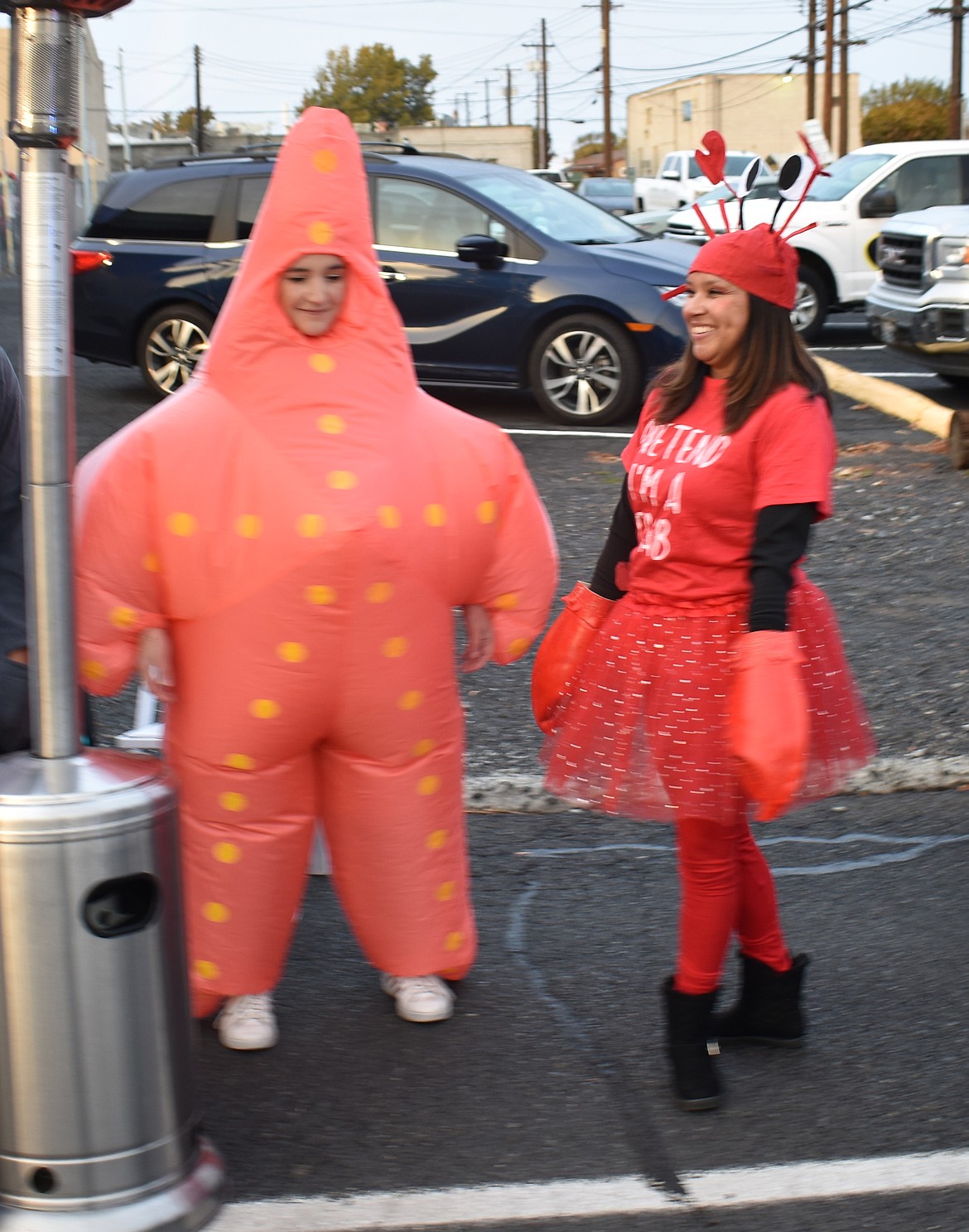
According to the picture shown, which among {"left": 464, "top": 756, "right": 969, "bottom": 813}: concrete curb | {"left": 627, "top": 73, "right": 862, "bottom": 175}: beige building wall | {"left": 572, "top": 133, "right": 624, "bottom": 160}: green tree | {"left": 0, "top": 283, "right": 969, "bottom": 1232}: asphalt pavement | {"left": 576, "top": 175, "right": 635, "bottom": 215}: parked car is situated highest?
{"left": 572, "top": 133, "right": 624, "bottom": 160}: green tree

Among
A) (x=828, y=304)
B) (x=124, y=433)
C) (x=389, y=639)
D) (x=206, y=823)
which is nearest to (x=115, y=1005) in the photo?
(x=206, y=823)

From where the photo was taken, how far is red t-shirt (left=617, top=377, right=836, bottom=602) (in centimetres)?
291

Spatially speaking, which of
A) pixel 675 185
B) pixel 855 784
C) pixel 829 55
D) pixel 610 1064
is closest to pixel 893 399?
pixel 855 784

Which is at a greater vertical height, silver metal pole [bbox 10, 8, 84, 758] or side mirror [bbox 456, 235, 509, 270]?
side mirror [bbox 456, 235, 509, 270]

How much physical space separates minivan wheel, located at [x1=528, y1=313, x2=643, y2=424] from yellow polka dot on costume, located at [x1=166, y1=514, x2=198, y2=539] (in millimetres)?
7821

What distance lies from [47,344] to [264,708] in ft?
2.98

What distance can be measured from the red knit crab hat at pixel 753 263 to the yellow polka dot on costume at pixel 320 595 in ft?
3.10

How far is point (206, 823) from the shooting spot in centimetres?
319

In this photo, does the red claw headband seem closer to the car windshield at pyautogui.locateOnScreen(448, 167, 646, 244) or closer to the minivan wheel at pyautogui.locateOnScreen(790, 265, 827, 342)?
the car windshield at pyautogui.locateOnScreen(448, 167, 646, 244)

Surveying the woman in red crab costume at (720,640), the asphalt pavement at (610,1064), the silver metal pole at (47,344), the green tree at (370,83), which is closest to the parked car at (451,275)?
the asphalt pavement at (610,1064)

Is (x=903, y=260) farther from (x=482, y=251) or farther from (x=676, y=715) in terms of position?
(x=676, y=715)

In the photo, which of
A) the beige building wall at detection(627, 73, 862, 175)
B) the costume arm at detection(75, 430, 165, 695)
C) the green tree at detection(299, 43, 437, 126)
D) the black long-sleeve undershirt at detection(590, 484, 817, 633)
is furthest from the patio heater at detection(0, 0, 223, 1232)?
the green tree at detection(299, 43, 437, 126)

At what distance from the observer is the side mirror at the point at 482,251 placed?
10422 mm

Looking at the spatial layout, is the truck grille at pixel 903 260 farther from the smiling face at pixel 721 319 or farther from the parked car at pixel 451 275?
the smiling face at pixel 721 319
